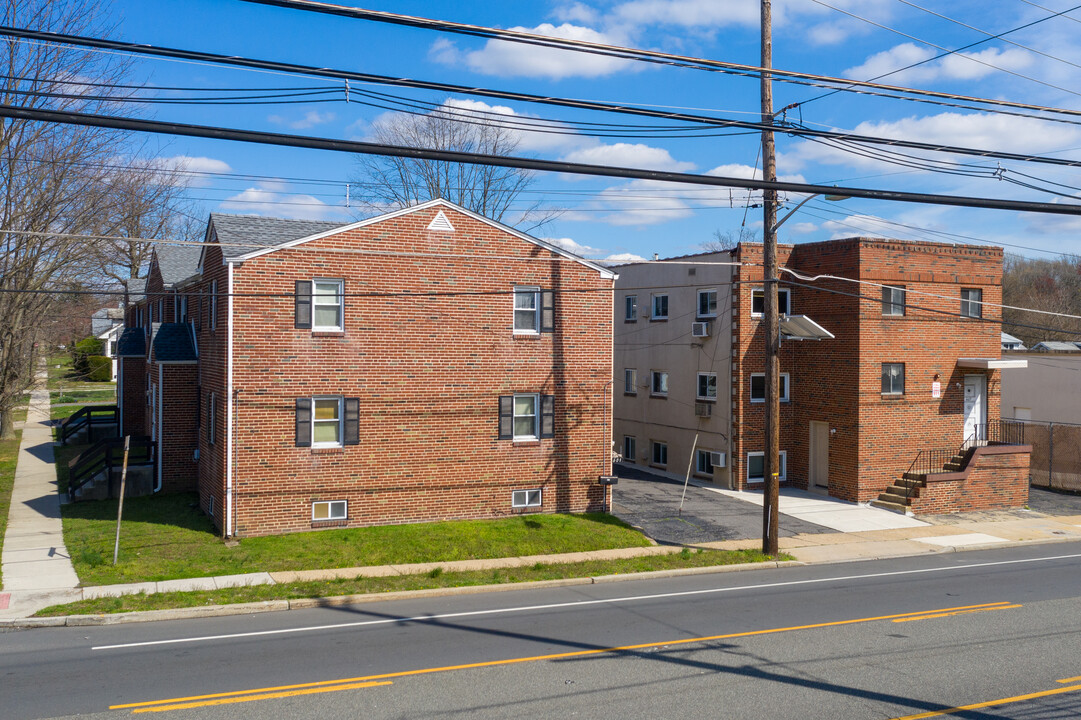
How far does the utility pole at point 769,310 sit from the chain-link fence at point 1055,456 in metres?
16.1

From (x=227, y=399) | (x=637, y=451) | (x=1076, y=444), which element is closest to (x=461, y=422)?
(x=227, y=399)

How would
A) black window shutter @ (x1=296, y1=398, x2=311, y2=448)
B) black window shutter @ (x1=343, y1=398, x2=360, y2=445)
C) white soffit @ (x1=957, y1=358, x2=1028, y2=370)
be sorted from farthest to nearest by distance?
white soffit @ (x1=957, y1=358, x2=1028, y2=370) → black window shutter @ (x1=343, y1=398, x2=360, y2=445) → black window shutter @ (x1=296, y1=398, x2=311, y2=448)

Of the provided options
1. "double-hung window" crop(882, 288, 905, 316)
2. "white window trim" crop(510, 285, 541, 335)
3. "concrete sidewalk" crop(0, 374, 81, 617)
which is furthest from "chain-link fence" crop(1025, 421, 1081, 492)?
"concrete sidewalk" crop(0, 374, 81, 617)

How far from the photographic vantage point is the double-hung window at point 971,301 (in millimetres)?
27062

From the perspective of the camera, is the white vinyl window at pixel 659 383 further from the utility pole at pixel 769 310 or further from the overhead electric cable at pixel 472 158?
the overhead electric cable at pixel 472 158

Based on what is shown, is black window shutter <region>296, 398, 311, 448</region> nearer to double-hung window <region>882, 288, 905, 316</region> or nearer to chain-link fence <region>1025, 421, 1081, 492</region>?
double-hung window <region>882, 288, 905, 316</region>

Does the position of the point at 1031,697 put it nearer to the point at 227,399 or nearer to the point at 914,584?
the point at 914,584

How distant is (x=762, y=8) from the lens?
17500 millimetres

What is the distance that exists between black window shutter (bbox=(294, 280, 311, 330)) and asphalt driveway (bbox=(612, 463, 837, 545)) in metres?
9.44

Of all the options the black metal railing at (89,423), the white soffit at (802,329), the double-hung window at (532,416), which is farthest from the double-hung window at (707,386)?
the black metal railing at (89,423)

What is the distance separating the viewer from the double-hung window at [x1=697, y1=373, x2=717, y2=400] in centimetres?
2830

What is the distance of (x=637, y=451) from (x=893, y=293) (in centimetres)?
1131

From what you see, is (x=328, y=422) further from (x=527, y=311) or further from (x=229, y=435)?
(x=527, y=311)

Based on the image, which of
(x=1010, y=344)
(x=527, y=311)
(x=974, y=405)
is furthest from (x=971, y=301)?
(x=1010, y=344)
